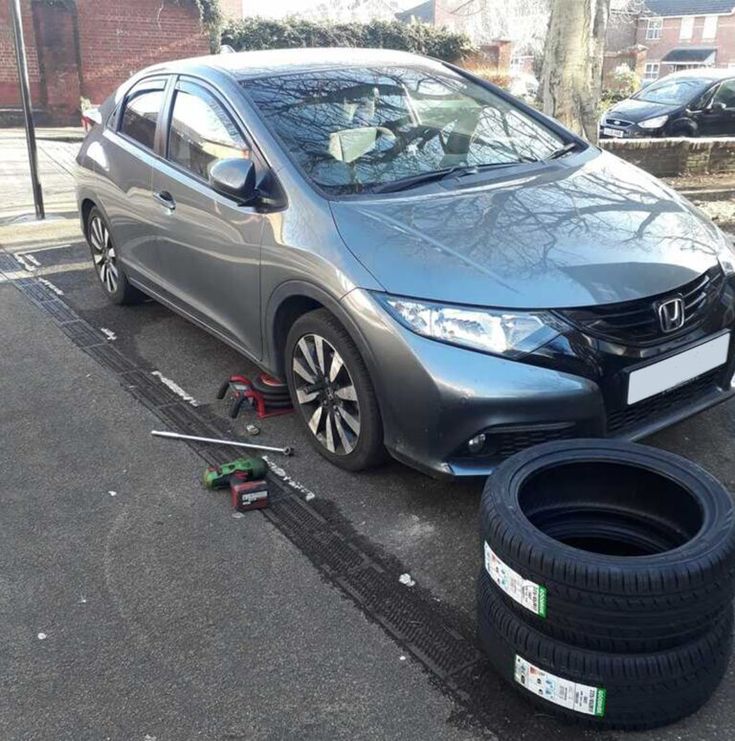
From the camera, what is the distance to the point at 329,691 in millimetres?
2553

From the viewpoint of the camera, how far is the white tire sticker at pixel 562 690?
227 cm

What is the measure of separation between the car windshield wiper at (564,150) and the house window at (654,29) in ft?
227

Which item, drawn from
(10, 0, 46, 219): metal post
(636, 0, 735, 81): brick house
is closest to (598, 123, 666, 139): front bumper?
(10, 0, 46, 219): metal post

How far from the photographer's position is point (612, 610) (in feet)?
7.13

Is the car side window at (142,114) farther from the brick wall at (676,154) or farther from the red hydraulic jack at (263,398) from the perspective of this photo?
the brick wall at (676,154)

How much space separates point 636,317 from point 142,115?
3380 millimetres

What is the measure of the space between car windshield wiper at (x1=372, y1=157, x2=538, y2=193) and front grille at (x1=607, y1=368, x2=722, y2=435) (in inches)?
55.1

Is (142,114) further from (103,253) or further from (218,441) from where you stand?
(218,441)

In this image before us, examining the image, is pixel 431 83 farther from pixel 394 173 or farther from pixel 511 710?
pixel 511 710

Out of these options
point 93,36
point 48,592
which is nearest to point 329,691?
point 48,592

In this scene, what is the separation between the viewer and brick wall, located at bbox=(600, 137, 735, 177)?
1029 cm

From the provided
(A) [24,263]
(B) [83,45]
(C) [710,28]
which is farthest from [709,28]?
(A) [24,263]

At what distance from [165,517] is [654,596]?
2.08 m

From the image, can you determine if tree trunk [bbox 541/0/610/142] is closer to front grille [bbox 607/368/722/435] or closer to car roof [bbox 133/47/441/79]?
car roof [bbox 133/47/441/79]
